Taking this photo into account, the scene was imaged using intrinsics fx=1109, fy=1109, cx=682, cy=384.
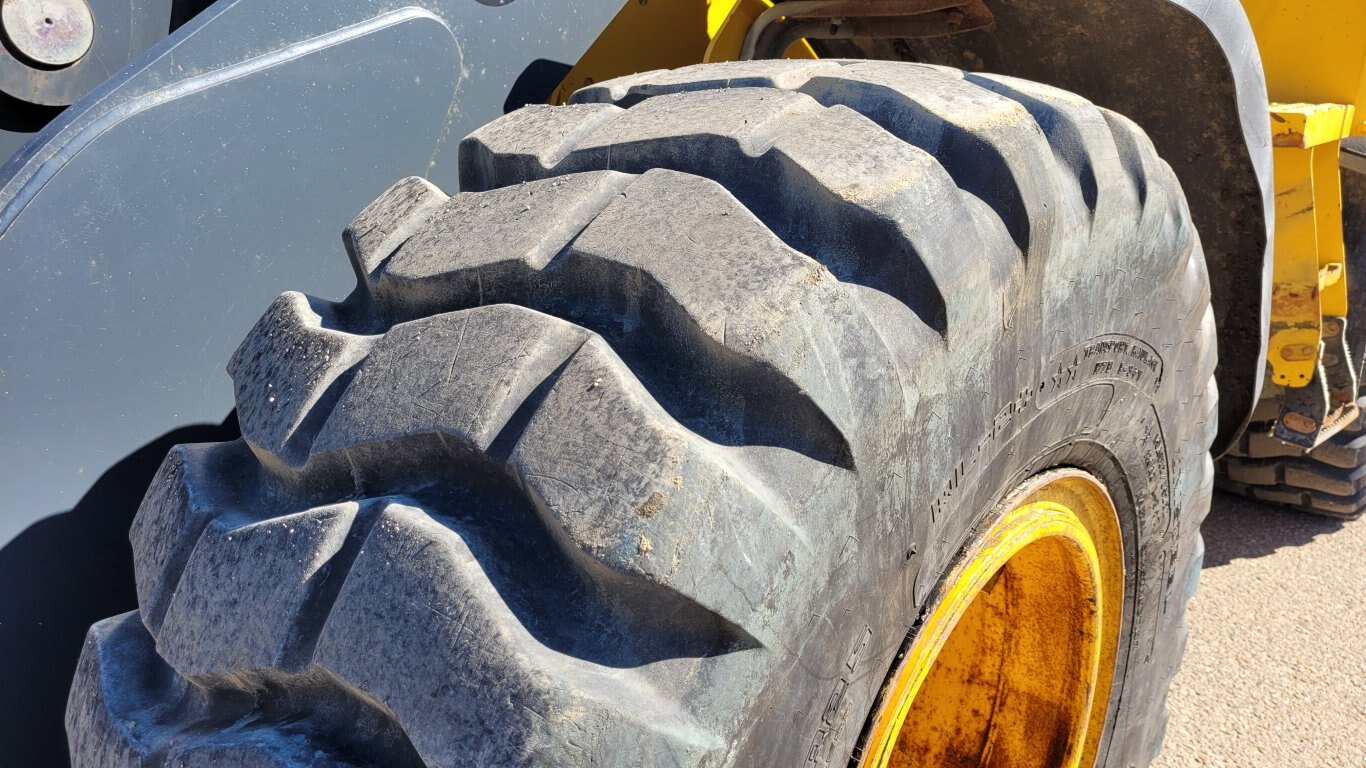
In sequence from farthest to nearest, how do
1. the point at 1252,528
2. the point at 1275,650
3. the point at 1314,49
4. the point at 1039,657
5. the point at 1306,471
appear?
the point at 1252,528 → the point at 1306,471 → the point at 1275,650 → the point at 1314,49 → the point at 1039,657

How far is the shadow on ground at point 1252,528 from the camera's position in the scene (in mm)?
2672

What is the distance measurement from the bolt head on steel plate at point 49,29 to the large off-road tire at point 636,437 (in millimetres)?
480

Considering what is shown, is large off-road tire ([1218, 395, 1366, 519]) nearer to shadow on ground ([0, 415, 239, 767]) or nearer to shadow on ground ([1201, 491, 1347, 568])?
shadow on ground ([1201, 491, 1347, 568])

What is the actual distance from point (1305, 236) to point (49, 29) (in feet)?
6.21

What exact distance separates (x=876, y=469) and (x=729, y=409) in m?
0.13

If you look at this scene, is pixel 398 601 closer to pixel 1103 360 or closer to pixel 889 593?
pixel 889 593

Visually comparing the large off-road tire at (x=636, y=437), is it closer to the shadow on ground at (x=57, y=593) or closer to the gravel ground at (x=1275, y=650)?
the shadow on ground at (x=57, y=593)

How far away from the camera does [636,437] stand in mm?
757

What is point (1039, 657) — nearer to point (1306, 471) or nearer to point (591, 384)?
point (591, 384)

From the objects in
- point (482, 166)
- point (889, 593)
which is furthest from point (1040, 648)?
point (482, 166)

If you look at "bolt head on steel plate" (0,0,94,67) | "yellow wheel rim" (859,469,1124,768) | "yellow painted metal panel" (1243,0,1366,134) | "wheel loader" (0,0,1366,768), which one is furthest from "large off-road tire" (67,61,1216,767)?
"yellow painted metal panel" (1243,0,1366,134)

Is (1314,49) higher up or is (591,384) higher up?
(591,384)

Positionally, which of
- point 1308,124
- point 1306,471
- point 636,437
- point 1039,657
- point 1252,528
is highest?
point 636,437

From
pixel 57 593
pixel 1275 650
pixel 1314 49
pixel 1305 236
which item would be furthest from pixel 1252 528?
pixel 57 593
